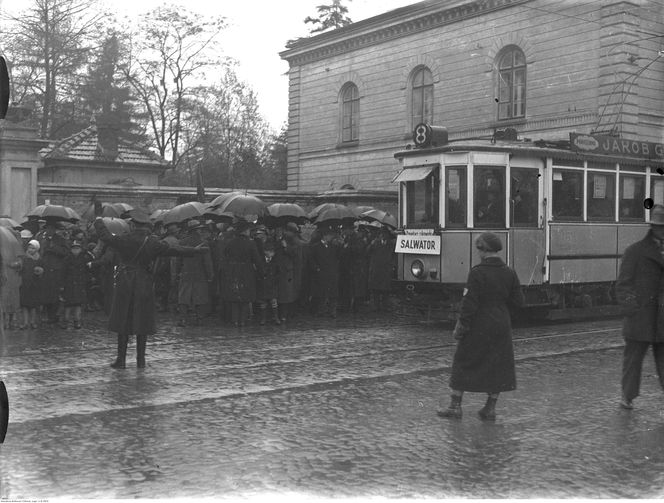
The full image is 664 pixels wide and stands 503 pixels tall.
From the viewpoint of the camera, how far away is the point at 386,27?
30312 millimetres

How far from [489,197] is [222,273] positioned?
4.83 meters

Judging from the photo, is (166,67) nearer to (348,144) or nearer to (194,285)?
(194,285)

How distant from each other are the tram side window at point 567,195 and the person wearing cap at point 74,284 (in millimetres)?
8285

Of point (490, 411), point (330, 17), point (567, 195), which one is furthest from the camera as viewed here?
point (330, 17)

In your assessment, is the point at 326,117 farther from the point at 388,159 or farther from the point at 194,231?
the point at 194,231

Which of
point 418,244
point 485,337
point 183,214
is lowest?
point 485,337

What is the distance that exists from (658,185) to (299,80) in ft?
65.9

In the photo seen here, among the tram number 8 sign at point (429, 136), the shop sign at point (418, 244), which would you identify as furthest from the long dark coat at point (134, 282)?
the tram number 8 sign at point (429, 136)

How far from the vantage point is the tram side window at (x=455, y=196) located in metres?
14.2

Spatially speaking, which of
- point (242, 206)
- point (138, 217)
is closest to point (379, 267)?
point (242, 206)

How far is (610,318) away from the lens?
1652 centimetres

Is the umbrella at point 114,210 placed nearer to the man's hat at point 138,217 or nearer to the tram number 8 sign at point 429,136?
the tram number 8 sign at point 429,136

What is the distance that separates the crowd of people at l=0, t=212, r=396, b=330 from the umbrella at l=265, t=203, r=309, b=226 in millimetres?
210

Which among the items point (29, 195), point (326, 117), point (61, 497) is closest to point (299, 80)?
point (326, 117)
